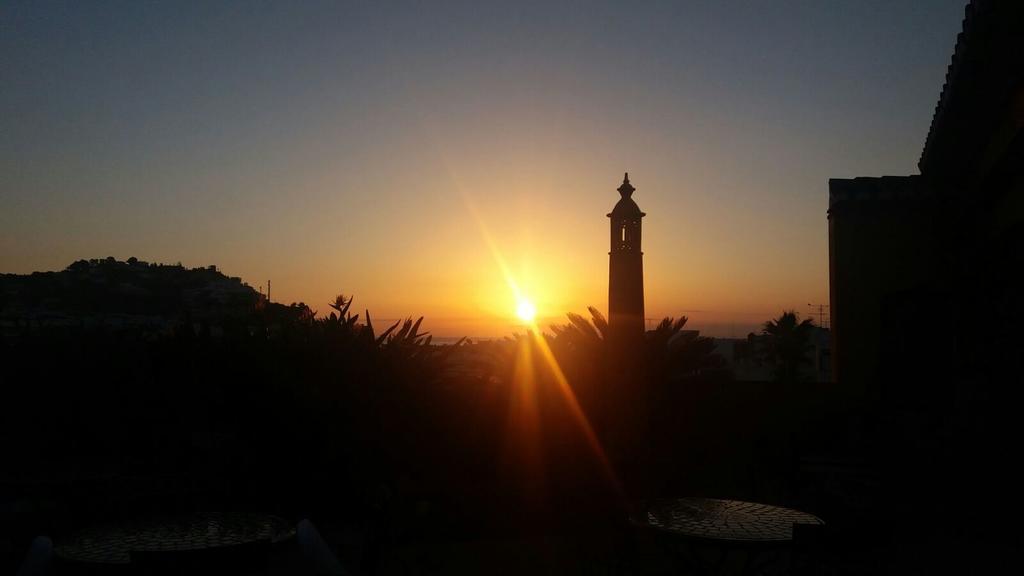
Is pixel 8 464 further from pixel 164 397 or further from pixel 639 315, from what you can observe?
pixel 639 315

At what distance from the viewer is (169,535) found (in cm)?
367

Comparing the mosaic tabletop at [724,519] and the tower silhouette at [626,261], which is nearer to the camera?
the mosaic tabletop at [724,519]

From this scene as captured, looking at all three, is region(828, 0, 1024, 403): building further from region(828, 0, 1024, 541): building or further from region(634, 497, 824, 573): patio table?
region(634, 497, 824, 573): patio table

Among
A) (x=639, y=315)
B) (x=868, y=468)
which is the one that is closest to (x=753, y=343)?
(x=639, y=315)

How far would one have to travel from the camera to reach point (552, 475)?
7988 mm

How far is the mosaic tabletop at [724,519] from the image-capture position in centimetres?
386

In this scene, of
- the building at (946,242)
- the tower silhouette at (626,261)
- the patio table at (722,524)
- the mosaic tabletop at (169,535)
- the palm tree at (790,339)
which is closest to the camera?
the mosaic tabletop at (169,535)

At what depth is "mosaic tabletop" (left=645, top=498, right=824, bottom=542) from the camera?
3.86 m

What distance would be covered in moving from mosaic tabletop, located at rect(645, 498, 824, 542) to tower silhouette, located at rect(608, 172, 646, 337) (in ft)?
44.8

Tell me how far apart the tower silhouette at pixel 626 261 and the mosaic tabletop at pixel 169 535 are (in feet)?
48.5

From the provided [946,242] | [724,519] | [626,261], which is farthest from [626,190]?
[724,519]

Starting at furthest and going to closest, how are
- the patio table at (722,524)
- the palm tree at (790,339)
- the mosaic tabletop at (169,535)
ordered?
the palm tree at (790,339), the patio table at (722,524), the mosaic tabletop at (169,535)

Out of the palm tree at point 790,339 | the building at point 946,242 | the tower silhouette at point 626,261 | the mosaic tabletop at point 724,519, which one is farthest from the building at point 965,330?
the palm tree at point 790,339

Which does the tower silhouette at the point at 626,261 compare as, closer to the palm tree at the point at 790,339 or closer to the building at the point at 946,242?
the building at the point at 946,242
